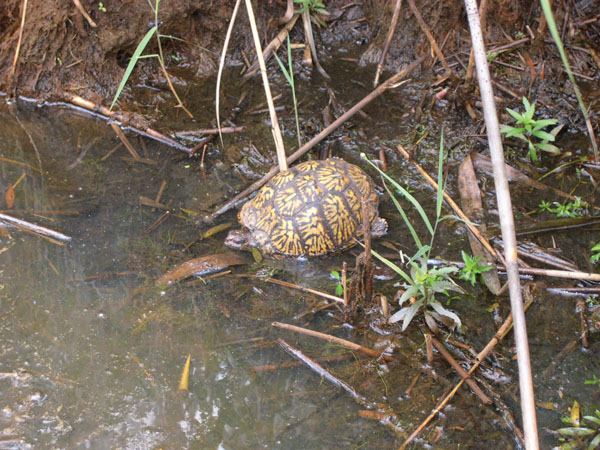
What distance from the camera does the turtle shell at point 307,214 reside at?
3848 millimetres

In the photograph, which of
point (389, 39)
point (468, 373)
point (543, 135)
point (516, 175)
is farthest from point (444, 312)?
point (389, 39)

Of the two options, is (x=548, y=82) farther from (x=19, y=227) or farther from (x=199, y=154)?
(x=19, y=227)

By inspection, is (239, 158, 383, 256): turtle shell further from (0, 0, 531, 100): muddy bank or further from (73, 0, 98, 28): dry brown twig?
(73, 0, 98, 28): dry brown twig

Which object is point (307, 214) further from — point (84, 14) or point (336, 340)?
point (84, 14)

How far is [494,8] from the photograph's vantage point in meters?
5.06

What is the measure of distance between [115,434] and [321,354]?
119 cm

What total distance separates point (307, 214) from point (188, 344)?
1.27 metres

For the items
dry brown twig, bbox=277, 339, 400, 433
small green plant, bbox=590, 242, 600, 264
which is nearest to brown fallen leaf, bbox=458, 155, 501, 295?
small green plant, bbox=590, 242, 600, 264

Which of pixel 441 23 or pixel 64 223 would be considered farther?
pixel 441 23

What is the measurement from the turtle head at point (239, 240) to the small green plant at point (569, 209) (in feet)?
7.43

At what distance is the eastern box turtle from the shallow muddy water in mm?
131

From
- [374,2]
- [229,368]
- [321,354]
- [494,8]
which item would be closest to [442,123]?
[494,8]

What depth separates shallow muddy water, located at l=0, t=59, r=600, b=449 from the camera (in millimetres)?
2732

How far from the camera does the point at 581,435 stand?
2.62 metres
